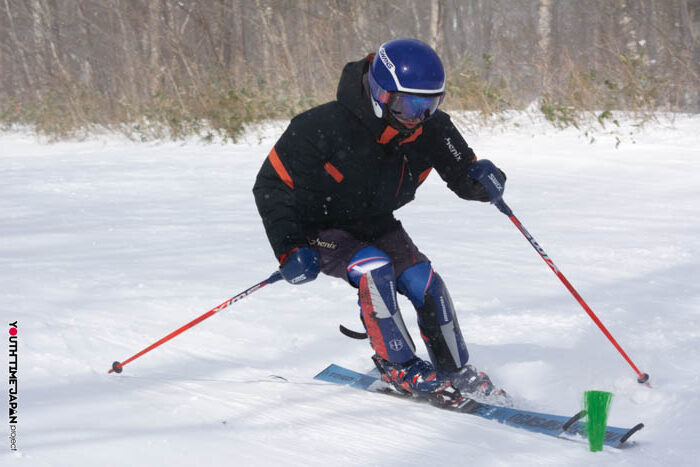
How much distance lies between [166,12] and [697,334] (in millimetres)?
11510

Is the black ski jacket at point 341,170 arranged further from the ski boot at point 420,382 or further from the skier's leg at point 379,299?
the ski boot at point 420,382

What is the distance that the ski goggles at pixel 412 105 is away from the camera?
2.75m

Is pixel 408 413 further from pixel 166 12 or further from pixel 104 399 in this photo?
pixel 166 12

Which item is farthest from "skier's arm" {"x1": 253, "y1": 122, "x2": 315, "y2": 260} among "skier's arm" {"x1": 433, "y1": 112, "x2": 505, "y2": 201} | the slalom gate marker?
the slalom gate marker

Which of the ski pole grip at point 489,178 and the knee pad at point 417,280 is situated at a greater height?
the ski pole grip at point 489,178

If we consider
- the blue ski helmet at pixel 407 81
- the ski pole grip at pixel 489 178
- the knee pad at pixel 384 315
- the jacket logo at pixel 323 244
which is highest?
the blue ski helmet at pixel 407 81

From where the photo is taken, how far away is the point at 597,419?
7.47ft

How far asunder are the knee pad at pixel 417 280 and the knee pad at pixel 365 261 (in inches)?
5.2

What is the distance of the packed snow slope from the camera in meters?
2.29

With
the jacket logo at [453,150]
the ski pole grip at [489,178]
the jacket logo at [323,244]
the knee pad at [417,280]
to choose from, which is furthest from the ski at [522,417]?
the jacket logo at [453,150]

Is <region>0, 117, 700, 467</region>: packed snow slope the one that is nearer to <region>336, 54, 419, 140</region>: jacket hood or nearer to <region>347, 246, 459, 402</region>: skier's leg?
<region>347, 246, 459, 402</region>: skier's leg

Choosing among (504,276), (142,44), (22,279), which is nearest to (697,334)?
(504,276)

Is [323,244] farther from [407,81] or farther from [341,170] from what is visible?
[407,81]

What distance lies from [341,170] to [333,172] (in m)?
0.03
